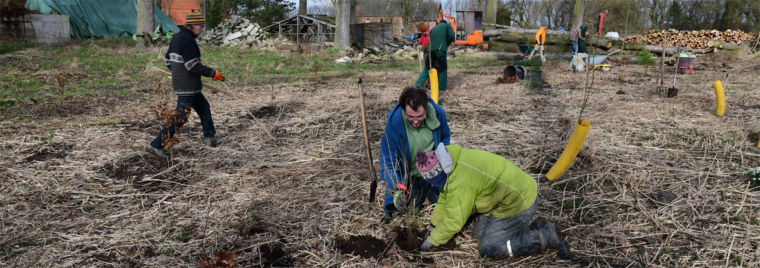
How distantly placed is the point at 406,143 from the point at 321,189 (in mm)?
1182

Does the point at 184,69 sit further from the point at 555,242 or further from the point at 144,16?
the point at 144,16

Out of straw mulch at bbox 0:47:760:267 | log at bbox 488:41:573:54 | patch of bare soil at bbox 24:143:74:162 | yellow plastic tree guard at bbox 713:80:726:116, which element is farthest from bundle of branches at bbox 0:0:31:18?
yellow plastic tree guard at bbox 713:80:726:116

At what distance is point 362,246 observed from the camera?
121 inches

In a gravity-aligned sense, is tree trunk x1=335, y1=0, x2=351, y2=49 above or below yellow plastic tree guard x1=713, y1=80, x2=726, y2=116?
above

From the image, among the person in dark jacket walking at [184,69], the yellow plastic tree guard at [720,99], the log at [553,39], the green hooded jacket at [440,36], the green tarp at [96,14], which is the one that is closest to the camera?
the person in dark jacket walking at [184,69]

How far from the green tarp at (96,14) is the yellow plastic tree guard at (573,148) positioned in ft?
72.1

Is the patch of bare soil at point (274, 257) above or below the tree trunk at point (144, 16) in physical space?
below

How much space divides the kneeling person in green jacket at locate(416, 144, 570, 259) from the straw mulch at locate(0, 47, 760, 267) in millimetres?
119

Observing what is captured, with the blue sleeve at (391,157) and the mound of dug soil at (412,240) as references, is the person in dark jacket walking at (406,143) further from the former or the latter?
the mound of dug soil at (412,240)

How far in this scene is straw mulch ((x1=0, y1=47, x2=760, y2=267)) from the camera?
9.66 ft

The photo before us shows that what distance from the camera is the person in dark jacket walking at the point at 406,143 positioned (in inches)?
120

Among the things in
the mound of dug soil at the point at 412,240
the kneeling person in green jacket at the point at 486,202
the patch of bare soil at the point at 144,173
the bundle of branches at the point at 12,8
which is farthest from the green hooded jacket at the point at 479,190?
the bundle of branches at the point at 12,8

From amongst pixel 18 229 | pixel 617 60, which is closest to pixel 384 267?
pixel 18 229

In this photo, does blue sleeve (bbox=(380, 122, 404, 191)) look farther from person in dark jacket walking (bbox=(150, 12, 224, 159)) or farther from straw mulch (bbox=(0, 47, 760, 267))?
person in dark jacket walking (bbox=(150, 12, 224, 159))
